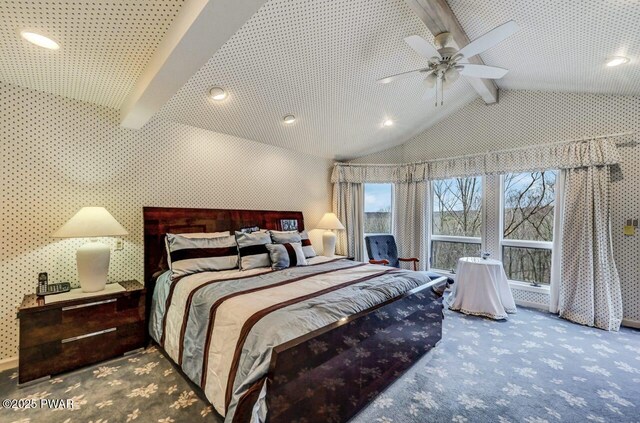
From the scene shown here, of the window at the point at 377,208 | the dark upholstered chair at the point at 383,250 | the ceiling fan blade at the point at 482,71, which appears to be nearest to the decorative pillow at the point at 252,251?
the dark upholstered chair at the point at 383,250

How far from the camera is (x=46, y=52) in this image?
201cm

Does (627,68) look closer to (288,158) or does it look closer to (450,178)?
(450,178)

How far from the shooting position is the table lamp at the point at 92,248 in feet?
7.63

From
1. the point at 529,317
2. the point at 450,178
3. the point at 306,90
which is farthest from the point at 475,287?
the point at 306,90

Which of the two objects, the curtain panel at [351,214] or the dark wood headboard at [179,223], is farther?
the curtain panel at [351,214]

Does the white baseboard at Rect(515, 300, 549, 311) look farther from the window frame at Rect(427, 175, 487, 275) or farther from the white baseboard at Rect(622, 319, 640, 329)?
the window frame at Rect(427, 175, 487, 275)

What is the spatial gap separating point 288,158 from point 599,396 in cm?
421

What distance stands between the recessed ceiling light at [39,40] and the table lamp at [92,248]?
1.25m

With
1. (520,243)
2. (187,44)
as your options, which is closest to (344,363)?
(187,44)

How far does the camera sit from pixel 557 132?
3.67m

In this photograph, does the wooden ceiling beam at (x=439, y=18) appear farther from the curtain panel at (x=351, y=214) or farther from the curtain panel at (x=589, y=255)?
the curtain panel at (x=351, y=214)

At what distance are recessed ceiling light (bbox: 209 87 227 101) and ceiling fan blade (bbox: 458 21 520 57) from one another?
7.44ft

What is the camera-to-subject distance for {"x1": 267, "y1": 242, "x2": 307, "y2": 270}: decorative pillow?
296 centimetres

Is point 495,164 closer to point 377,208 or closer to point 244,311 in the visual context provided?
point 377,208
